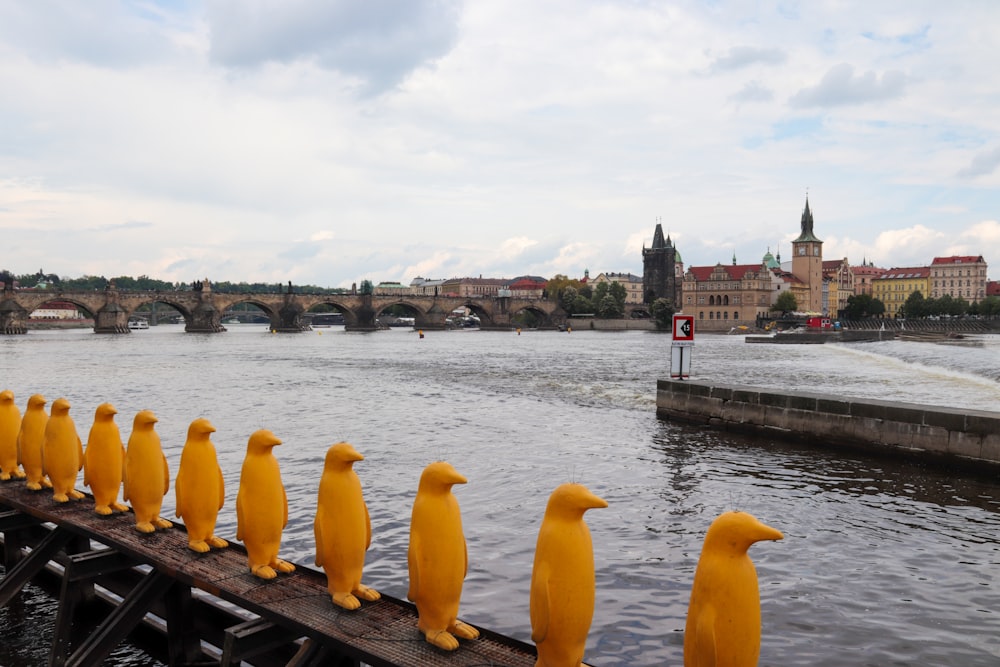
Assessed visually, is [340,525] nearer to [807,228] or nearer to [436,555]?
[436,555]

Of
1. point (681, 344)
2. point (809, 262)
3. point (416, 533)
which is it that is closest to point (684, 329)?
point (681, 344)

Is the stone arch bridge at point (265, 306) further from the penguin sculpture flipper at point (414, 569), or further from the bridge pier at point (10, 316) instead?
the penguin sculpture flipper at point (414, 569)

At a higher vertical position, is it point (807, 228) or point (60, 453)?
point (807, 228)

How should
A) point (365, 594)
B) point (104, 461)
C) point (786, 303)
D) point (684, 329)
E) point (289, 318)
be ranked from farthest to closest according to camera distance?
1. point (786, 303)
2. point (289, 318)
3. point (684, 329)
4. point (104, 461)
5. point (365, 594)

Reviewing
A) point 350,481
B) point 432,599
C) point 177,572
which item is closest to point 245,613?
point 177,572

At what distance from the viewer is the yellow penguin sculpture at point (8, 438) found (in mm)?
8719

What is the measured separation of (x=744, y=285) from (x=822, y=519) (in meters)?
141

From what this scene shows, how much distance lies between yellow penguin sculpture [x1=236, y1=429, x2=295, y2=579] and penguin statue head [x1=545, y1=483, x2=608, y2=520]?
2.49 meters

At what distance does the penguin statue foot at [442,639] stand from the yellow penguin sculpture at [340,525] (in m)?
0.76

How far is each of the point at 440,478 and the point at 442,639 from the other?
1009 mm

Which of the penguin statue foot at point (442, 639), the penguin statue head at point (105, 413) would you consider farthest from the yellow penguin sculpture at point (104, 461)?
the penguin statue foot at point (442, 639)

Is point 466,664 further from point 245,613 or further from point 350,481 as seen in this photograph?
point 245,613

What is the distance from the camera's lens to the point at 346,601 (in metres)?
5.29

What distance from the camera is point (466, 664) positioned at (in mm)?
4520
